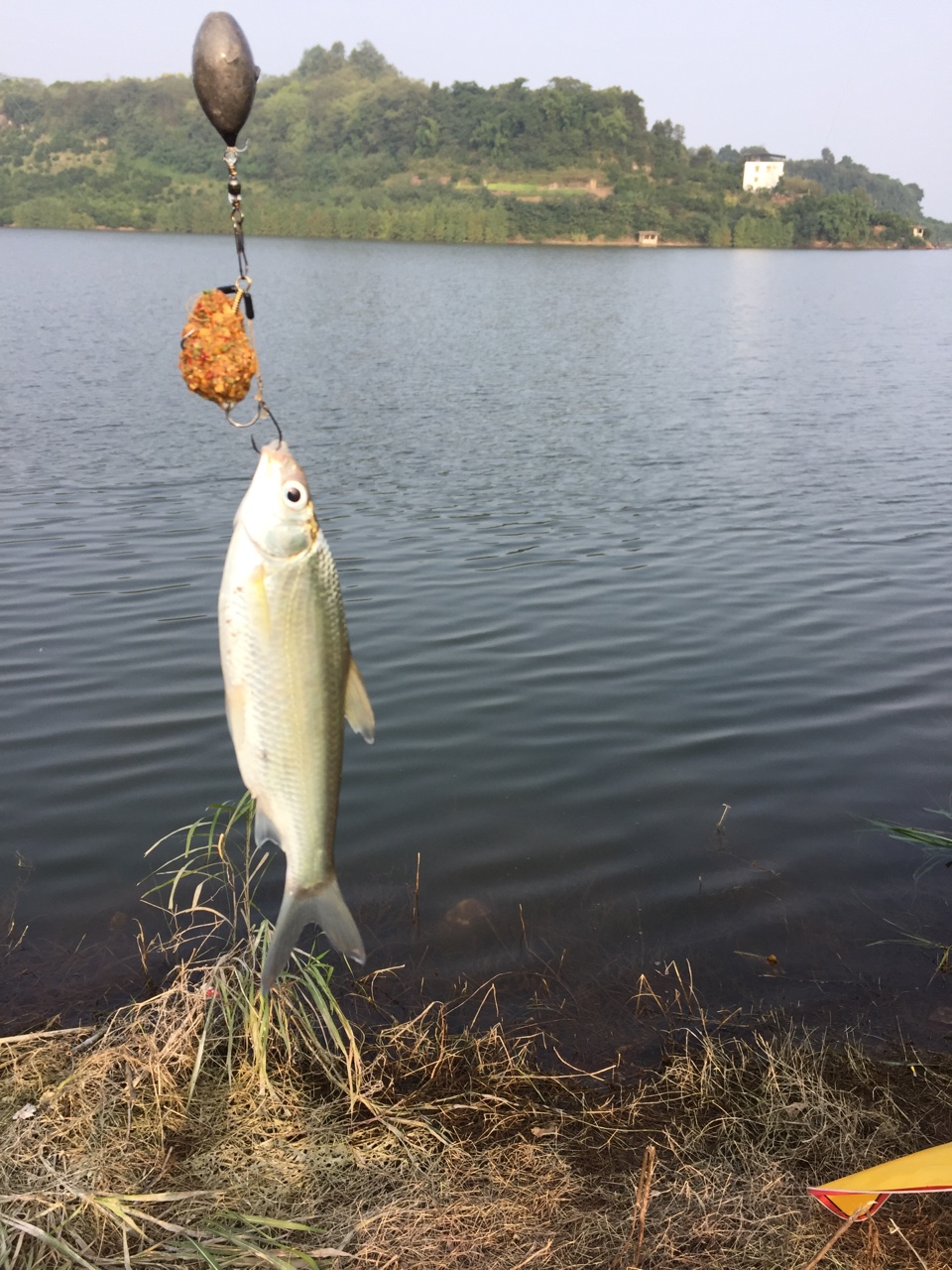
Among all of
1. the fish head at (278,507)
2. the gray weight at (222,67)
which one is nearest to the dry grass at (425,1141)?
the fish head at (278,507)

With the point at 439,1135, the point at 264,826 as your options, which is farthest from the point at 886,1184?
the point at 264,826

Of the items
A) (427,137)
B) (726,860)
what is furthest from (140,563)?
(427,137)

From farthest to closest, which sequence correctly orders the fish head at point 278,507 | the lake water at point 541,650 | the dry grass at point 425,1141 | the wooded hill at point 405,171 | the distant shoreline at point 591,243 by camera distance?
the wooded hill at point 405,171, the distant shoreline at point 591,243, the lake water at point 541,650, the dry grass at point 425,1141, the fish head at point 278,507

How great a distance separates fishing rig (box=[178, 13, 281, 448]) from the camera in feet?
11.0

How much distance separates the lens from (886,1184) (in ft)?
12.2

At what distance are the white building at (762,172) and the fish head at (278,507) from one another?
196365 mm

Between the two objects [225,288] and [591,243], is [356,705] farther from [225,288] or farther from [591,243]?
[591,243]

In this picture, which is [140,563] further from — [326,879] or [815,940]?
[326,879]

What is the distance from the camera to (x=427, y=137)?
166750 mm

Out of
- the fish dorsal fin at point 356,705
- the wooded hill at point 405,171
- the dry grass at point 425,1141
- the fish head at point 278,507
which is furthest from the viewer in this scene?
the wooded hill at point 405,171

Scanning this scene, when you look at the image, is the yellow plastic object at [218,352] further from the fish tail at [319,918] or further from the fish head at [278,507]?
the fish tail at [319,918]

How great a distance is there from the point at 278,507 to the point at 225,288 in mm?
1261

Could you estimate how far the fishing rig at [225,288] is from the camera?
11.0ft

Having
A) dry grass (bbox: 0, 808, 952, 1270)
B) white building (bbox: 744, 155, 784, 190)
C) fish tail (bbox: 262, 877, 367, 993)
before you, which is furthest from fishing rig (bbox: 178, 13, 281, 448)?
white building (bbox: 744, 155, 784, 190)
